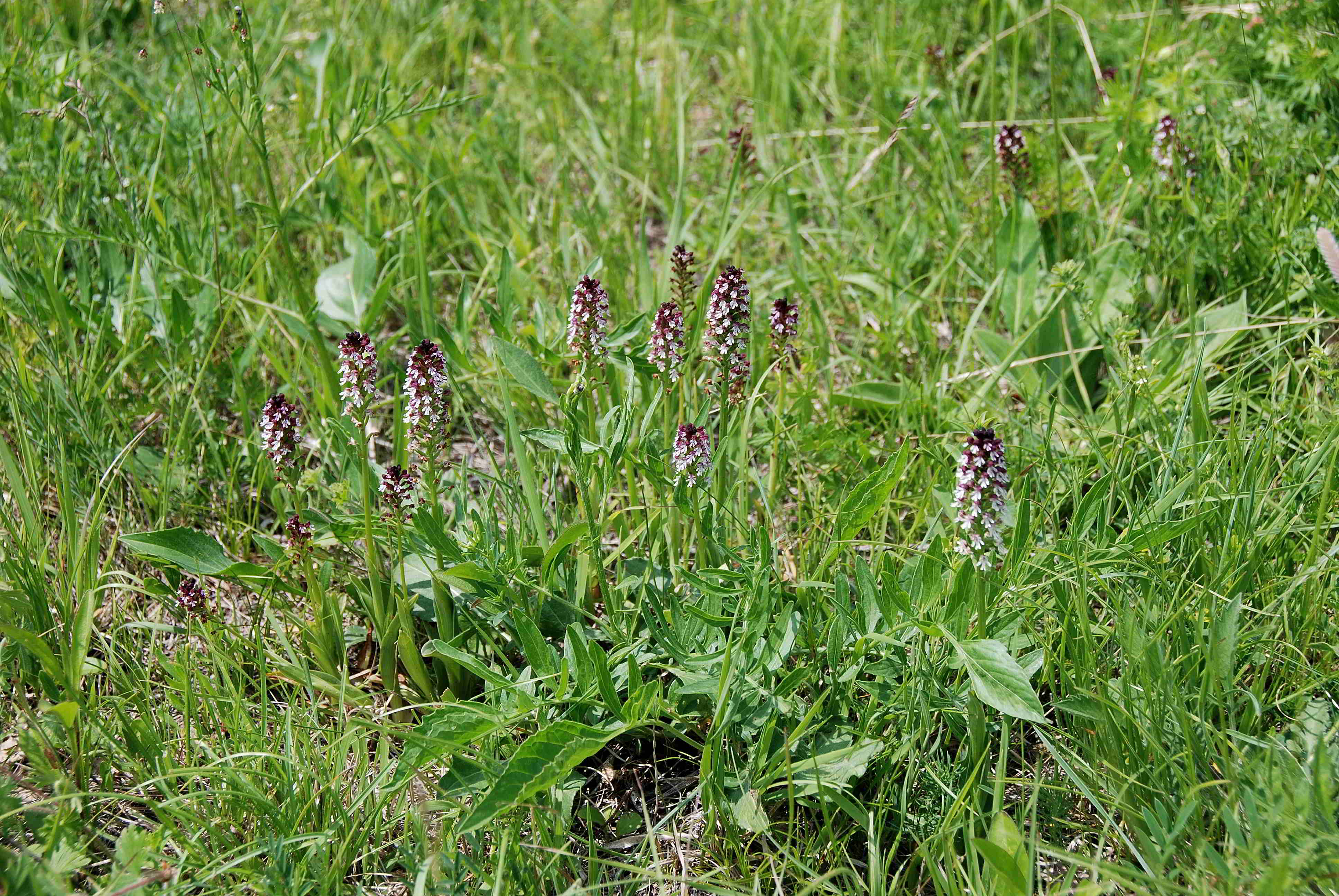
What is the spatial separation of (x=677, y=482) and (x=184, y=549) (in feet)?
3.43

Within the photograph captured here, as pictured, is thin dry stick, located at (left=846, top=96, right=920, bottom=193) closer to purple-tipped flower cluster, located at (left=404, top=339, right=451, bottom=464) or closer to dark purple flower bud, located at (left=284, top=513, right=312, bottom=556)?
purple-tipped flower cluster, located at (left=404, top=339, right=451, bottom=464)

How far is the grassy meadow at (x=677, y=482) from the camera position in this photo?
71.8 inches

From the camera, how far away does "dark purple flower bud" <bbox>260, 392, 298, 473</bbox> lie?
A: 6.88 ft

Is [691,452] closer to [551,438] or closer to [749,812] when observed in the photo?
[551,438]

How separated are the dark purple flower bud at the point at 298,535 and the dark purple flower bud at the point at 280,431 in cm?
12

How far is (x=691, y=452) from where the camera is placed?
2029mm

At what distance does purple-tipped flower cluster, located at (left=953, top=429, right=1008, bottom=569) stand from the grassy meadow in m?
0.02

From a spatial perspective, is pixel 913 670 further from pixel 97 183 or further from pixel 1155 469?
pixel 97 183

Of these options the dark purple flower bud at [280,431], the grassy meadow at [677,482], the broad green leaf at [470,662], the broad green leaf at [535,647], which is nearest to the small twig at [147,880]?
the grassy meadow at [677,482]

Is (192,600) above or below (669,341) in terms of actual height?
below

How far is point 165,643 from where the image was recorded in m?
2.46

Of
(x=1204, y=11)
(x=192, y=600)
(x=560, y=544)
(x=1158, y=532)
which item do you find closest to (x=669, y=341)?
(x=560, y=544)

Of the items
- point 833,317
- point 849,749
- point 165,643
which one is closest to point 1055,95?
point 833,317

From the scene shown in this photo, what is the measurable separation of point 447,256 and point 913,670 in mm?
2367
